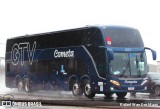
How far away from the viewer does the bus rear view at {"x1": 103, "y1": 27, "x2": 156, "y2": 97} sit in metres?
23.3

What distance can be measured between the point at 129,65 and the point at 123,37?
5.06 feet

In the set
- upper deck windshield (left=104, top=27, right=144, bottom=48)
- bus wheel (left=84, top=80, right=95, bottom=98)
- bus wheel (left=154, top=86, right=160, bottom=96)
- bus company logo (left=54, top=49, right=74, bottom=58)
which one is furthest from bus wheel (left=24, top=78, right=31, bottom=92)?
upper deck windshield (left=104, top=27, right=144, bottom=48)

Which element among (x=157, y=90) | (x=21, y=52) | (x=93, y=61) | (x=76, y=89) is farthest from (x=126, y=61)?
(x=21, y=52)

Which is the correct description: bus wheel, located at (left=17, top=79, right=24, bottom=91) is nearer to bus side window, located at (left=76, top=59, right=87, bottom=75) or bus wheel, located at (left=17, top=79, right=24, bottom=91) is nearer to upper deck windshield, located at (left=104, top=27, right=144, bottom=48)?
bus side window, located at (left=76, top=59, right=87, bottom=75)

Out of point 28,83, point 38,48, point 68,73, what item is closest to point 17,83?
point 28,83

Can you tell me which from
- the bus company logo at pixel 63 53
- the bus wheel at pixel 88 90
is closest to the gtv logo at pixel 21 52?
the bus company logo at pixel 63 53

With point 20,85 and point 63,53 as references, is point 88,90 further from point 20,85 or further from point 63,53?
point 20,85

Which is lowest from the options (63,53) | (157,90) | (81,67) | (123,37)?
(157,90)

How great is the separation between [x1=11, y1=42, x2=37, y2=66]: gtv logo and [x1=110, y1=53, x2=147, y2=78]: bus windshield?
8.51m

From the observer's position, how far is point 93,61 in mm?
23953

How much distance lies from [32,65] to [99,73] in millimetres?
8101

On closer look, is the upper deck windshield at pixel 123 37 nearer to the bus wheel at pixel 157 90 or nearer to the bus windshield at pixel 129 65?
the bus windshield at pixel 129 65

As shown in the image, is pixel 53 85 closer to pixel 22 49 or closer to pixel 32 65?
pixel 32 65

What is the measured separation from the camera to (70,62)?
2592 cm
